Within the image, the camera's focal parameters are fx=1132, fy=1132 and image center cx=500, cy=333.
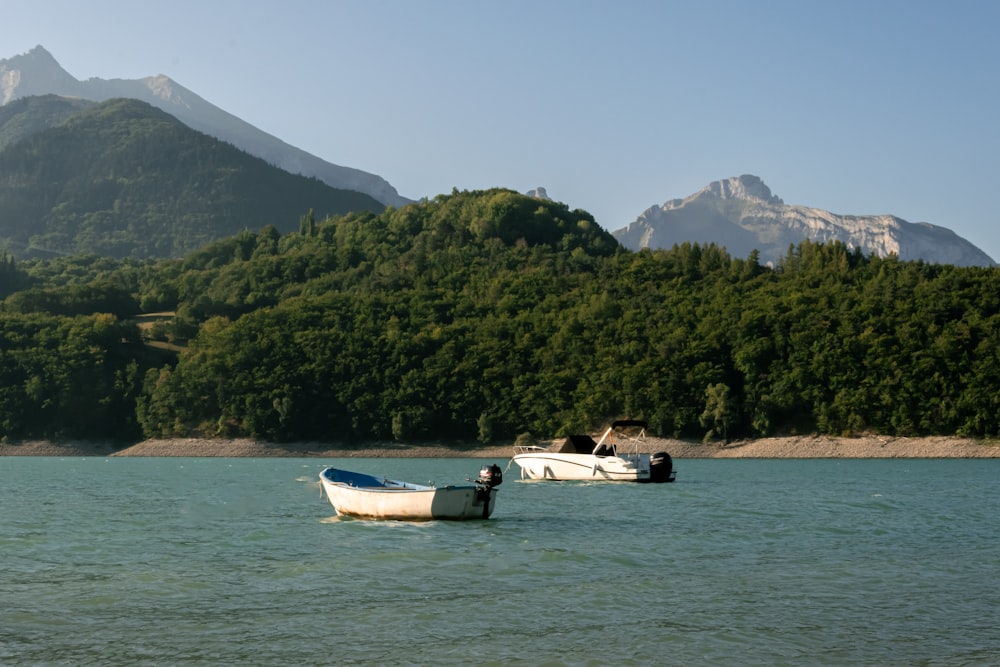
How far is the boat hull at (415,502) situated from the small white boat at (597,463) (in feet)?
108

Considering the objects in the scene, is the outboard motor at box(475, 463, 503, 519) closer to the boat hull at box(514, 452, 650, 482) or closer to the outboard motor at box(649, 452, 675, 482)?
the boat hull at box(514, 452, 650, 482)

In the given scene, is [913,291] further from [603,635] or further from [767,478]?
[603,635]

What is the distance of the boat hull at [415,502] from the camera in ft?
155

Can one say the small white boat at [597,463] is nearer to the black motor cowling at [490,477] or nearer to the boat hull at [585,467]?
the boat hull at [585,467]

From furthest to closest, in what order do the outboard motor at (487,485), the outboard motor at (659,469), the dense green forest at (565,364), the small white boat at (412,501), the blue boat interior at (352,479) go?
the dense green forest at (565,364)
the outboard motor at (659,469)
the blue boat interior at (352,479)
the outboard motor at (487,485)
the small white boat at (412,501)

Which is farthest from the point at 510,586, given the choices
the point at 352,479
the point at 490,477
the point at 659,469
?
the point at 659,469

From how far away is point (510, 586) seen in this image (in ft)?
104

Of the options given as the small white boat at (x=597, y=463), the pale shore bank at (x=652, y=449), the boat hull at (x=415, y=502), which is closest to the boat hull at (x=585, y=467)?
the small white boat at (x=597, y=463)

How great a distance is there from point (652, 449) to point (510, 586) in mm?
121405

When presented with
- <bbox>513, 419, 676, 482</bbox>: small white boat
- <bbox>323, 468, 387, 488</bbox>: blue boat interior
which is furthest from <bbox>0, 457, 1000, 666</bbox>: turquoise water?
<bbox>513, 419, 676, 482</bbox>: small white boat

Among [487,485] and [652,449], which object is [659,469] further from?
[652,449]

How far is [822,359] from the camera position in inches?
6097

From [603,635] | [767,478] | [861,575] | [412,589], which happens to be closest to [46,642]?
[412,589]

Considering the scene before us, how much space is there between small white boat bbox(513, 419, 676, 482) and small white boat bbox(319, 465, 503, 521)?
32560 millimetres
